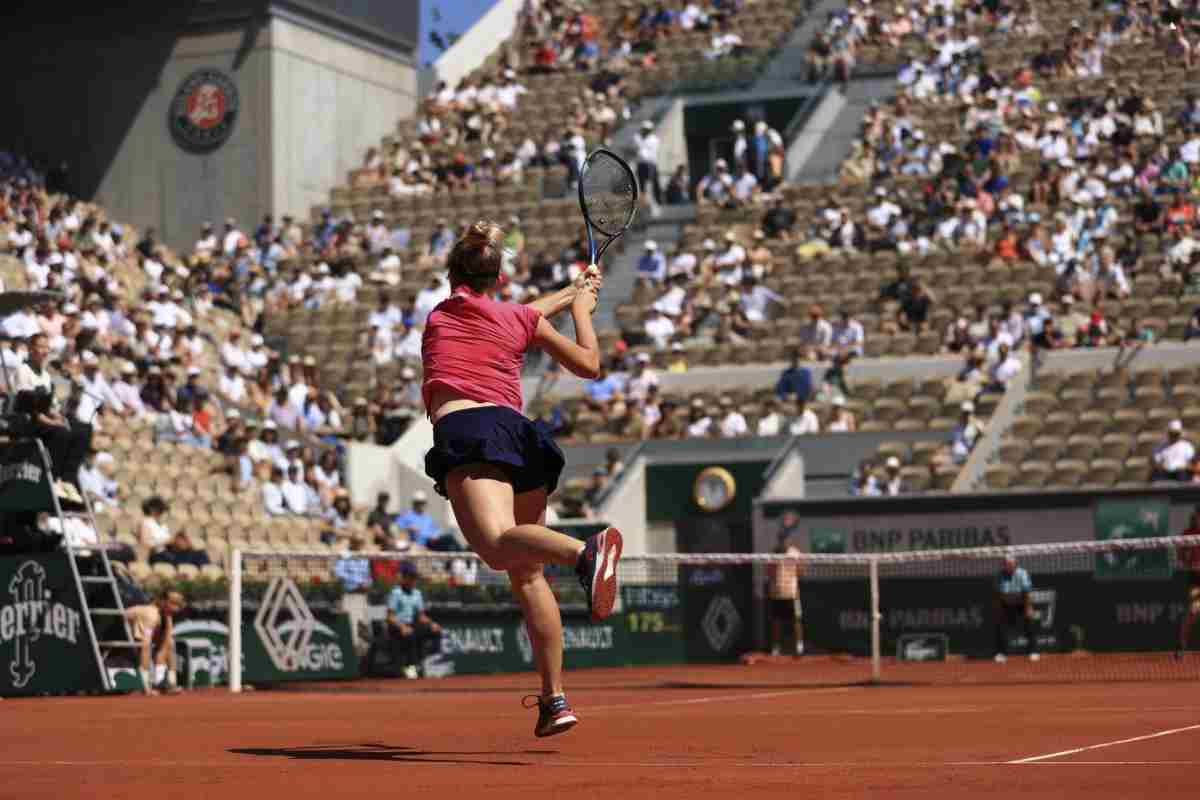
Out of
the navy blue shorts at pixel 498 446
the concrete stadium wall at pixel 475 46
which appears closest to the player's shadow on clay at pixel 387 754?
the navy blue shorts at pixel 498 446

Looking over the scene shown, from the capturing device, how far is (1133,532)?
24750mm

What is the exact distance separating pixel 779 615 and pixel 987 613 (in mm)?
2401

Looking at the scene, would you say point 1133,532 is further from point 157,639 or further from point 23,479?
point 23,479

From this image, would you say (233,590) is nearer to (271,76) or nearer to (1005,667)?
(1005,667)

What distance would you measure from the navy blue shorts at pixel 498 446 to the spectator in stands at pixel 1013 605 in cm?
1568

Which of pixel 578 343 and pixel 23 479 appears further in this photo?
pixel 23 479

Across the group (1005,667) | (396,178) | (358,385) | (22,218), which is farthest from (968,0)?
(1005,667)

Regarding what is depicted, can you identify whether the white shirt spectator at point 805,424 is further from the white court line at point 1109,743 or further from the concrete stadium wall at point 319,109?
the white court line at point 1109,743

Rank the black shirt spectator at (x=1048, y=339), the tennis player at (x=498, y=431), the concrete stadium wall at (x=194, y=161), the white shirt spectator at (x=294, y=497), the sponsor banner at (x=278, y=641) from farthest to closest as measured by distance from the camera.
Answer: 1. the concrete stadium wall at (x=194, y=161)
2. the black shirt spectator at (x=1048, y=339)
3. the white shirt spectator at (x=294, y=497)
4. the sponsor banner at (x=278, y=641)
5. the tennis player at (x=498, y=431)

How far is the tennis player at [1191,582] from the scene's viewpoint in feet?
72.4

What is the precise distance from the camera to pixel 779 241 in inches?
1391

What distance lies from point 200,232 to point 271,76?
316 cm

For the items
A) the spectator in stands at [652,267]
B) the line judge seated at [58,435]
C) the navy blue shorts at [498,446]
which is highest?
the spectator in stands at [652,267]

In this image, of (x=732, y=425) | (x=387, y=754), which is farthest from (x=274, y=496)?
(x=387, y=754)
